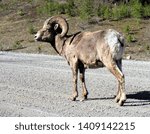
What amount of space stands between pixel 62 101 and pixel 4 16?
35.7 metres

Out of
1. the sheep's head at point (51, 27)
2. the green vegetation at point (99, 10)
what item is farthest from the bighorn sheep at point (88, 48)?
the green vegetation at point (99, 10)

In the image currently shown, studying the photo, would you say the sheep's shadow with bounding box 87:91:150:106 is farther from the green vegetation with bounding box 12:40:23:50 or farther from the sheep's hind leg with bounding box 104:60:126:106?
the green vegetation with bounding box 12:40:23:50

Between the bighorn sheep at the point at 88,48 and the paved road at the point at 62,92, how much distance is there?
545mm

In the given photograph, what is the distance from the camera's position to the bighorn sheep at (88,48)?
11234mm

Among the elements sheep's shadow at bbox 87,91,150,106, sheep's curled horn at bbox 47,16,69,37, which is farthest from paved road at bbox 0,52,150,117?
sheep's curled horn at bbox 47,16,69,37

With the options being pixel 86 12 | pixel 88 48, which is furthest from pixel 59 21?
pixel 86 12

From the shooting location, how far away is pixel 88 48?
1182 cm

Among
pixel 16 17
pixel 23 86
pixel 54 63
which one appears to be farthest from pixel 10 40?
pixel 23 86

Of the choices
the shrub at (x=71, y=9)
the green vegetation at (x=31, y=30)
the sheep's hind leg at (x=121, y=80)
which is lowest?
the green vegetation at (x=31, y=30)

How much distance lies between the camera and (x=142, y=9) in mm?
36781

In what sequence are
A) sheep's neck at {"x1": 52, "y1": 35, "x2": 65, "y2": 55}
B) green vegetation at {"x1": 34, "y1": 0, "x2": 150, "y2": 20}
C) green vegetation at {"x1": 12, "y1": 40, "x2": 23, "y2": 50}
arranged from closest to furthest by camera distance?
sheep's neck at {"x1": 52, "y1": 35, "x2": 65, "y2": 55} → green vegetation at {"x1": 12, "y1": 40, "x2": 23, "y2": 50} → green vegetation at {"x1": 34, "y1": 0, "x2": 150, "y2": 20}

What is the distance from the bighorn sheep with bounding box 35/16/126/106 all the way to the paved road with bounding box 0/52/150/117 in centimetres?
55

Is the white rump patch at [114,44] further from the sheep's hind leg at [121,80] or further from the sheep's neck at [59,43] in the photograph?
the sheep's neck at [59,43]

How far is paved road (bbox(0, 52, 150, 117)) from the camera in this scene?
431 inches
